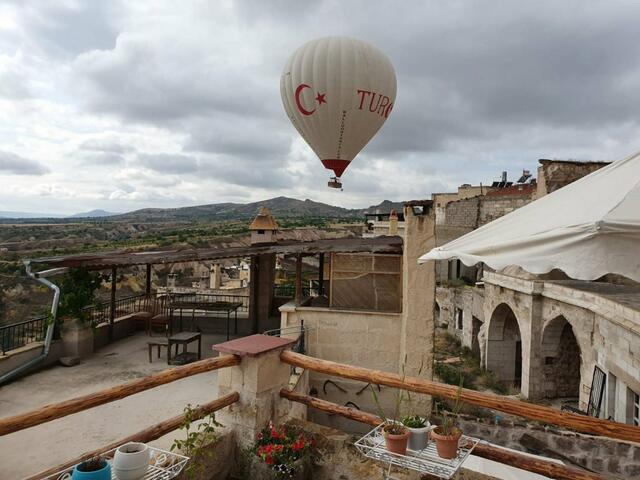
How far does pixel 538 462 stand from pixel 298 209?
190117 millimetres

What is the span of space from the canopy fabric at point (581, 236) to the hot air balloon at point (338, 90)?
25.8 ft

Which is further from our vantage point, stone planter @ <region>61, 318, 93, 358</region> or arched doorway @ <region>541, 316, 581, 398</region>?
arched doorway @ <region>541, 316, 581, 398</region>

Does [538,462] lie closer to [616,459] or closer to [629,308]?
[616,459]

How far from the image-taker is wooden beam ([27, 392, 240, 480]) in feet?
9.73

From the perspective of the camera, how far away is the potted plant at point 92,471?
2.60 metres

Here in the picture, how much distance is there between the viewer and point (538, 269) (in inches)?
115

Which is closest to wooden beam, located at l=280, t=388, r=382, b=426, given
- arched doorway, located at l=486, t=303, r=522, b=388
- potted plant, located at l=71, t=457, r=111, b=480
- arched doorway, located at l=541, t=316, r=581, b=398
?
potted plant, located at l=71, t=457, r=111, b=480

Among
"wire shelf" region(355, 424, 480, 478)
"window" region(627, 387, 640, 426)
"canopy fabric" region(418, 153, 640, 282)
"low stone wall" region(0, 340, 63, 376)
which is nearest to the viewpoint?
"canopy fabric" region(418, 153, 640, 282)

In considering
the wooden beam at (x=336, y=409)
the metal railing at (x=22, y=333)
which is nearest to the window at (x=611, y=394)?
the wooden beam at (x=336, y=409)

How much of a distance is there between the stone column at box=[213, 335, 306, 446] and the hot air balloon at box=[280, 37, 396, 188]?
8029mm

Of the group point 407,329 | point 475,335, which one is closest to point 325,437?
point 407,329

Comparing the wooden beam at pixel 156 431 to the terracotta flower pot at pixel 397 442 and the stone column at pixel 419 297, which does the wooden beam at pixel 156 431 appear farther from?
the stone column at pixel 419 297

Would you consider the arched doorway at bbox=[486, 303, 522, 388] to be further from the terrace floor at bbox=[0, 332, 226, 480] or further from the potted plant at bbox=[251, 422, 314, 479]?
the potted plant at bbox=[251, 422, 314, 479]

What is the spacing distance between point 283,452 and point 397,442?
52.5 inches
